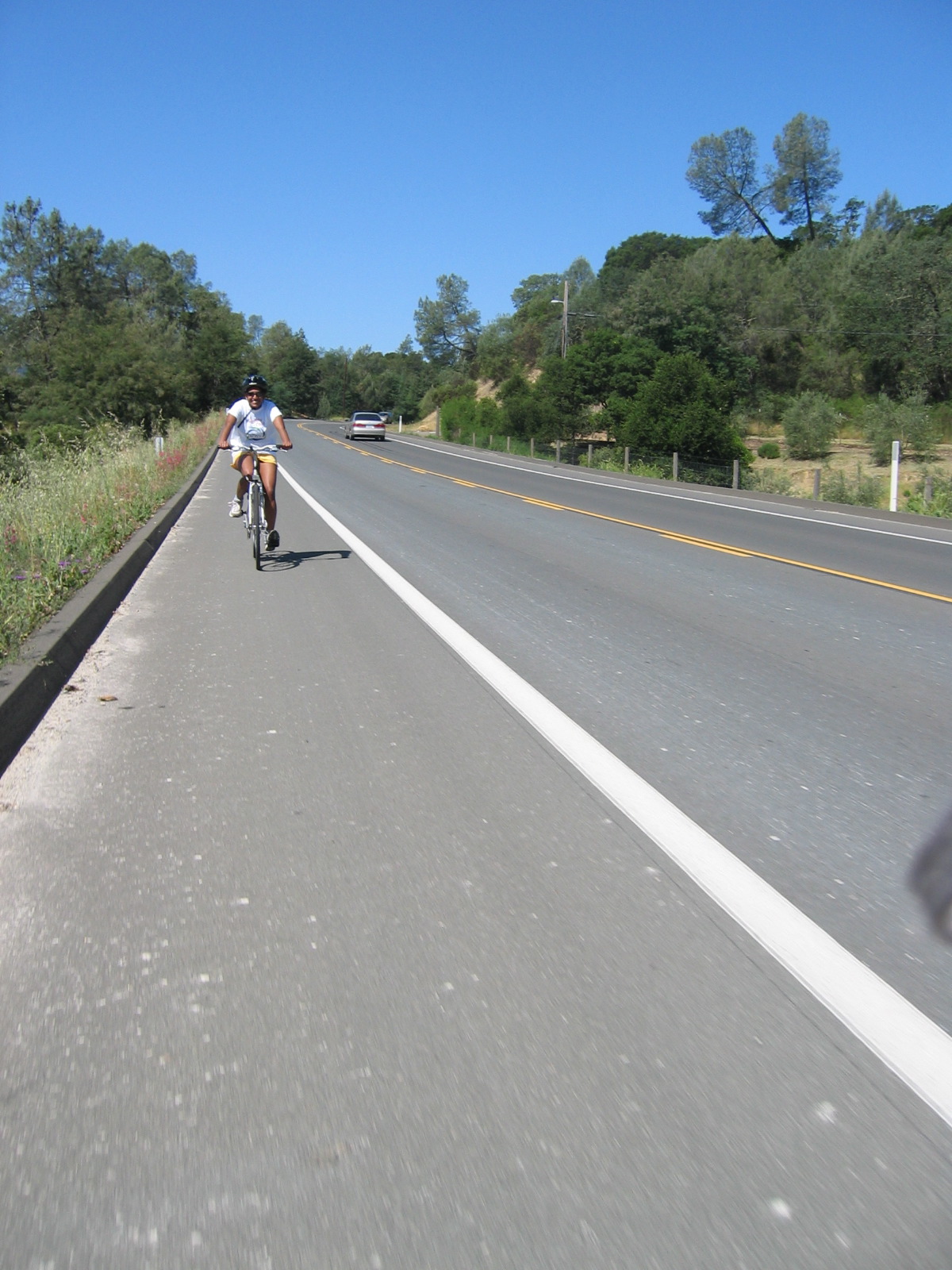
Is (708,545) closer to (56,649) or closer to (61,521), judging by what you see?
(61,521)

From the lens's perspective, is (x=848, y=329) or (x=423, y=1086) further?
(x=848, y=329)

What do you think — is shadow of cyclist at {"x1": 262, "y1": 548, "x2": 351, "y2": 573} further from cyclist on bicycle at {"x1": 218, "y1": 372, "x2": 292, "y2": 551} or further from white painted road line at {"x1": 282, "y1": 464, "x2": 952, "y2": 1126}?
white painted road line at {"x1": 282, "y1": 464, "x2": 952, "y2": 1126}

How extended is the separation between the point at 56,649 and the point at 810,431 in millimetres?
52296

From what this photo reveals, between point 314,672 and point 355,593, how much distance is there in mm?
3185

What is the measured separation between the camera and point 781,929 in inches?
134

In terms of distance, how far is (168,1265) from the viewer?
2078 mm

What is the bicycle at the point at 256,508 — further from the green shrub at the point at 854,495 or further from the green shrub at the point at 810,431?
the green shrub at the point at 810,431

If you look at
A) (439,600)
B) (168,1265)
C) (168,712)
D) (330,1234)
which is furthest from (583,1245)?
(439,600)

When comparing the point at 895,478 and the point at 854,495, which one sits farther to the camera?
the point at 854,495

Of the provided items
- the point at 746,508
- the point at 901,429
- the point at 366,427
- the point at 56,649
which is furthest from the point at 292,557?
the point at 366,427

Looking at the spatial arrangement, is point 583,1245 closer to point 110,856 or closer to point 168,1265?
point 168,1265

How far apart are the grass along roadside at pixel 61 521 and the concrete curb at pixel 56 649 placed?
0.12 m

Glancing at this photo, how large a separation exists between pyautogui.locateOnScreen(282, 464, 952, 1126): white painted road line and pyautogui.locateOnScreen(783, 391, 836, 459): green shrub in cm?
5201

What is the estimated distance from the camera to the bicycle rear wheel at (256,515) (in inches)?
445
